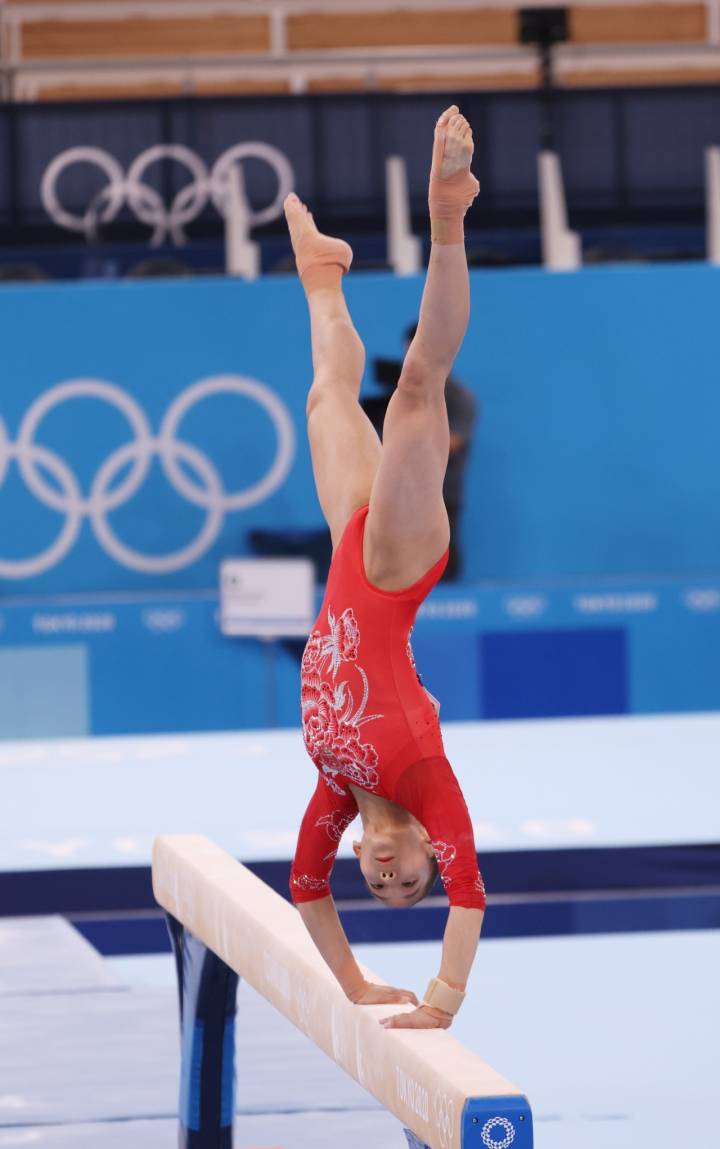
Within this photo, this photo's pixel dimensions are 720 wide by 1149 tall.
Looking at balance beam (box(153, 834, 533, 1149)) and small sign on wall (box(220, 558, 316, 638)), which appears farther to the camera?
small sign on wall (box(220, 558, 316, 638))

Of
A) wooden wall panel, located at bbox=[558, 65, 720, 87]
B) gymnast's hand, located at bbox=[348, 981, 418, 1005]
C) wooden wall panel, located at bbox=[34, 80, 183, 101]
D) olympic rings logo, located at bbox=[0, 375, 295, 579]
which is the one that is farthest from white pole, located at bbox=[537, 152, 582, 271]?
gymnast's hand, located at bbox=[348, 981, 418, 1005]

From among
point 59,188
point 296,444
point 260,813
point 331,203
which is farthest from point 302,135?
point 260,813

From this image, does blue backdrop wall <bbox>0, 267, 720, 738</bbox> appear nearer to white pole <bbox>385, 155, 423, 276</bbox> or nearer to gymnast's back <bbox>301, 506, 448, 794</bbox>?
white pole <bbox>385, 155, 423, 276</bbox>

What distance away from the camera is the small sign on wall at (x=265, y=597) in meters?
7.13

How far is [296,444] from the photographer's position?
810cm

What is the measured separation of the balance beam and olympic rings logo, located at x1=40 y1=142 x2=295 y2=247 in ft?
21.0

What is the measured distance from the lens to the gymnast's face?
2770 millimetres

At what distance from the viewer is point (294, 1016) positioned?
3.05 m

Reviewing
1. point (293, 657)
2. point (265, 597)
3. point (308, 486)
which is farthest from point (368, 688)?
point (308, 486)

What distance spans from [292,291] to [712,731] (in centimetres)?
296

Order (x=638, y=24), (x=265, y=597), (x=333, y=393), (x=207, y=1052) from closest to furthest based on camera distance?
(x=333, y=393) < (x=207, y=1052) < (x=265, y=597) < (x=638, y=24)

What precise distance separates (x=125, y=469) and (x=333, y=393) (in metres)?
4.99

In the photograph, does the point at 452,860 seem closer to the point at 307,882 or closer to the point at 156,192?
the point at 307,882

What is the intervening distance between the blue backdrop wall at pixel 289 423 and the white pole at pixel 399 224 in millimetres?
725
